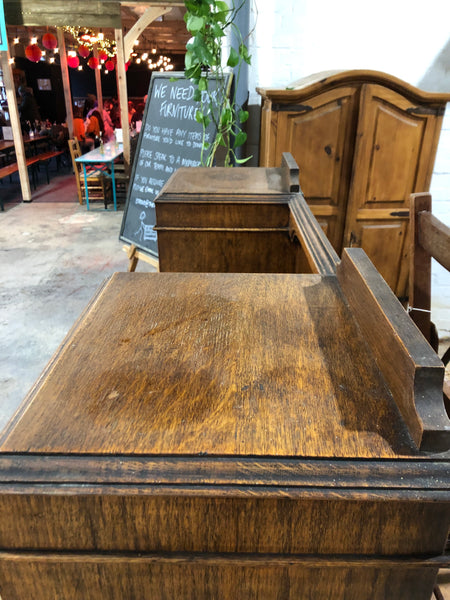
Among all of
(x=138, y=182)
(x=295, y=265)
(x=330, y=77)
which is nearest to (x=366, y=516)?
(x=295, y=265)

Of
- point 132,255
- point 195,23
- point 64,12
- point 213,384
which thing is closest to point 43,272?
point 132,255

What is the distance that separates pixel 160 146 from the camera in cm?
379

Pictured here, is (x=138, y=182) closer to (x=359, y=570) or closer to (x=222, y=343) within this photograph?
(x=222, y=343)

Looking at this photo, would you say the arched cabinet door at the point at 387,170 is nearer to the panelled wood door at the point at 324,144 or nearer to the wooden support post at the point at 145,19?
the panelled wood door at the point at 324,144

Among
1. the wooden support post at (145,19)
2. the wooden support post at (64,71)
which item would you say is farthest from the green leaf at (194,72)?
the wooden support post at (64,71)

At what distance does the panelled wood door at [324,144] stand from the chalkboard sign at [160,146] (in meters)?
0.69

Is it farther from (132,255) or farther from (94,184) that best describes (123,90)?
(132,255)

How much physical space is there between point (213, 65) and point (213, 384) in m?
2.99

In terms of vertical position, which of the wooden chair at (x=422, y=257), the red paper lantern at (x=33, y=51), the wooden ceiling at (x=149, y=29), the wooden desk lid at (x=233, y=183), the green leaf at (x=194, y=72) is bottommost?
the wooden chair at (x=422, y=257)

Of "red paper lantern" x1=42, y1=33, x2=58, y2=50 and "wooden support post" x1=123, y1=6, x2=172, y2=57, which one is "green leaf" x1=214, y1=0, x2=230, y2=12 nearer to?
"wooden support post" x1=123, y1=6, x2=172, y2=57

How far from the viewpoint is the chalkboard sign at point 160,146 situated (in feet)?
11.7

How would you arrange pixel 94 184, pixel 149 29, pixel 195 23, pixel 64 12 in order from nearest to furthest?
pixel 195 23 → pixel 64 12 → pixel 94 184 → pixel 149 29

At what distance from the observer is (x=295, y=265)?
5.27 ft

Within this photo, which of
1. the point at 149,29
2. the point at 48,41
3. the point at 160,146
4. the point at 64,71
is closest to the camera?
the point at 160,146
